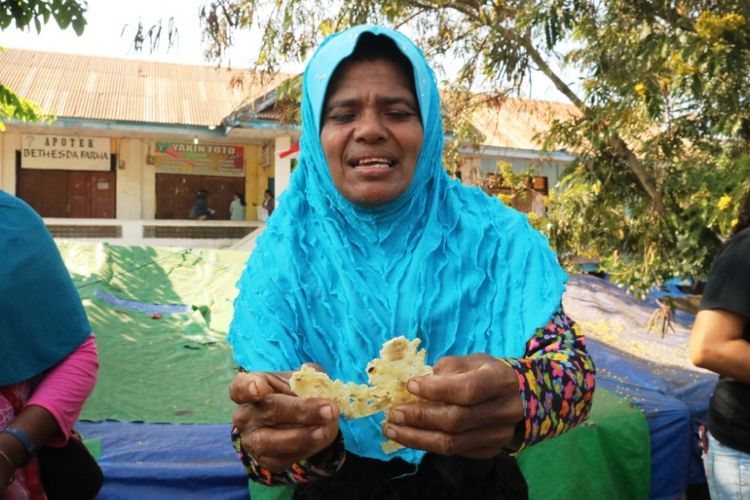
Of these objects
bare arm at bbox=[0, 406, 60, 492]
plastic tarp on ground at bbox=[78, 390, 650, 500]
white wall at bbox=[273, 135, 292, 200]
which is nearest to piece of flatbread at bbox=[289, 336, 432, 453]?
bare arm at bbox=[0, 406, 60, 492]

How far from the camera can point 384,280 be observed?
4.10 ft

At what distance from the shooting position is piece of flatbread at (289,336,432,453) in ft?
3.35

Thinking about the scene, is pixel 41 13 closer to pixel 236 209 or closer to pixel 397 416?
pixel 397 416

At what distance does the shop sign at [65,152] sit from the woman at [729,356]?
14.3m

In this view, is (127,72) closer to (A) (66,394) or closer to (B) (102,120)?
(B) (102,120)

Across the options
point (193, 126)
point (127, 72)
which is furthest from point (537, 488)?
point (127, 72)

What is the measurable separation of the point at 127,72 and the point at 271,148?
4766mm

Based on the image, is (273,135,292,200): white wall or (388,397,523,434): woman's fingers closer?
(388,397,523,434): woman's fingers

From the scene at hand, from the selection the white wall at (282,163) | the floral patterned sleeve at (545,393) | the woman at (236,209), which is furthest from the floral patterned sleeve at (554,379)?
the woman at (236,209)

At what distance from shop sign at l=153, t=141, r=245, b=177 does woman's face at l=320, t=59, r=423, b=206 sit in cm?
1381

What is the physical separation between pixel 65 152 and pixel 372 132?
14.4 m

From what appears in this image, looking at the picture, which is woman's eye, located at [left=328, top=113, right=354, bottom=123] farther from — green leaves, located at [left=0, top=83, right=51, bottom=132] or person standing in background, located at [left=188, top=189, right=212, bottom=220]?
person standing in background, located at [left=188, top=189, right=212, bottom=220]

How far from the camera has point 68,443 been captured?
169cm

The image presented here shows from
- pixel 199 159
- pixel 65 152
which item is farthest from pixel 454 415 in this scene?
pixel 65 152
